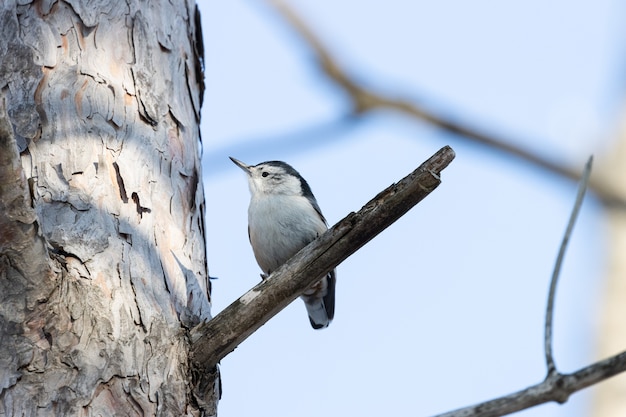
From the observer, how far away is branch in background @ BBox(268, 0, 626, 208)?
1.64 meters

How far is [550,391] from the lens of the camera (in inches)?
56.1

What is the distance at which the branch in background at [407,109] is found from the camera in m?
1.64

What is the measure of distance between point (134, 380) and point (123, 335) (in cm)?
11

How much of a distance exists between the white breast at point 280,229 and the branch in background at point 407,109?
6.28ft

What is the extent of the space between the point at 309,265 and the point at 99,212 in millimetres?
578

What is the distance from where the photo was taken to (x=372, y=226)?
1997 millimetres

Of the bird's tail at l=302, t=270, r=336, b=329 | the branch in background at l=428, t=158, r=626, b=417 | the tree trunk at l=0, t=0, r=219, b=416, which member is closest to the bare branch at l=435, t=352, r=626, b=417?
the branch in background at l=428, t=158, r=626, b=417

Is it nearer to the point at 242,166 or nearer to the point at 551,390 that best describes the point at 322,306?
the point at 242,166

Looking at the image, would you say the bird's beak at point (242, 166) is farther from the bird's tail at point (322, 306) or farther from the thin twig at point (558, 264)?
the thin twig at point (558, 264)

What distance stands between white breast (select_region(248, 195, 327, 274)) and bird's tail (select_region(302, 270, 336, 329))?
0.22m

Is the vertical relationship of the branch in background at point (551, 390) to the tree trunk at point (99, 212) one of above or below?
below

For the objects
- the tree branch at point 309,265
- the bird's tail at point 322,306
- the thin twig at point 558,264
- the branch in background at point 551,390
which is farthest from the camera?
the bird's tail at point 322,306

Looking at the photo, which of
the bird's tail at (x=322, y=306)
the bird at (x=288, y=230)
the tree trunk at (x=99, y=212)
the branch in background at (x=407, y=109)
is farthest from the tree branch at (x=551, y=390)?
the bird's tail at (x=322, y=306)

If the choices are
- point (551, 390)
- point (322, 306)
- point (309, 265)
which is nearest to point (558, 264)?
point (551, 390)
